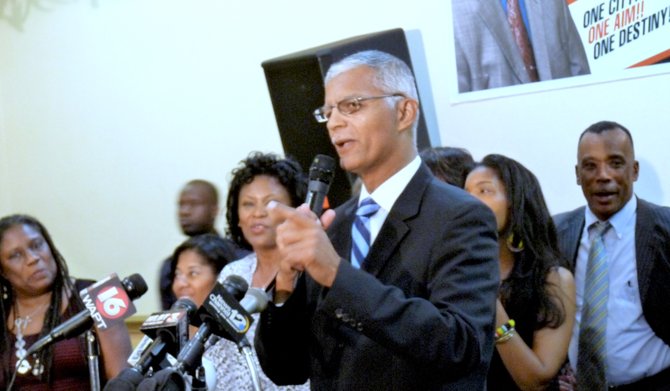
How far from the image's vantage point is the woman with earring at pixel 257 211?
3.07 m

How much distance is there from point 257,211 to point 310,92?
55.7 inches

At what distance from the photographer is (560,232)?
3535mm

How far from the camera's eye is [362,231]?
1.96 meters

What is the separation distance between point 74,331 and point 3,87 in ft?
15.2

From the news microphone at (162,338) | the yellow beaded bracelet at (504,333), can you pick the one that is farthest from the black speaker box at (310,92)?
the news microphone at (162,338)

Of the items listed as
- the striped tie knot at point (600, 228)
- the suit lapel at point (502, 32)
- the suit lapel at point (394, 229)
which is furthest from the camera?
the suit lapel at point (502, 32)

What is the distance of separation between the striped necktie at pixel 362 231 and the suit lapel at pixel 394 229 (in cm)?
5

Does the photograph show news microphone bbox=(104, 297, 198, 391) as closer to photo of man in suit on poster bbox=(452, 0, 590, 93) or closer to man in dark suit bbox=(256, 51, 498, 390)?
man in dark suit bbox=(256, 51, 498, 390)

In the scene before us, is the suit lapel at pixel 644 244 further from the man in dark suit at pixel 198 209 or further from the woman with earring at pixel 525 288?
the man in dark suit at pixel 198 209

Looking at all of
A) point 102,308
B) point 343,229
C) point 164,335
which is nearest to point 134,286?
point 102,308

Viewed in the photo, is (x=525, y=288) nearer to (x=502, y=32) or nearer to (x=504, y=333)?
(x=504, y=333)

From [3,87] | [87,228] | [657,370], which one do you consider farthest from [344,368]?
[3,87]

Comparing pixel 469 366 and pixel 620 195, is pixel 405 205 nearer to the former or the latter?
pixel 469 366

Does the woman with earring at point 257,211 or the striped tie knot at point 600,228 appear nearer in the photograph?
the woman with earring at point 257,211
